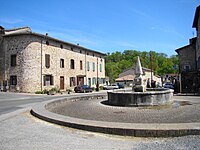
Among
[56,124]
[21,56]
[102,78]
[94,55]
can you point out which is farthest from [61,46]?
[56,124]

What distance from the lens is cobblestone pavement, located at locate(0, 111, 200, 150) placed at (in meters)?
4.85

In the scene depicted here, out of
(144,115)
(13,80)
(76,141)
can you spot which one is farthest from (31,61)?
(76,141)

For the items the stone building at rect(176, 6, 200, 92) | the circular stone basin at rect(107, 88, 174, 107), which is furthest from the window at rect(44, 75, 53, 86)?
the circular stone basin at rect(107, 88, 174, 107)

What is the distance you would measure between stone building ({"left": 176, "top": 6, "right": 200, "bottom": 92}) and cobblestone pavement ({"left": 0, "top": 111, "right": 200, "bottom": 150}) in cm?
1899

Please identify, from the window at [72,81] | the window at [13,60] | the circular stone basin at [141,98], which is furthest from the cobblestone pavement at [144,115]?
the window at [72,81]

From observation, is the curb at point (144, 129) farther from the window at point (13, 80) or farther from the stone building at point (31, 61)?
the window at point (13, 80)

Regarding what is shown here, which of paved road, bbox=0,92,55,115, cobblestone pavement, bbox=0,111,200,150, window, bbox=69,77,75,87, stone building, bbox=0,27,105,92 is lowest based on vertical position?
paved road, bbox=0,92,55,115

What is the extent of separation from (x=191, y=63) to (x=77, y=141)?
99.8ft

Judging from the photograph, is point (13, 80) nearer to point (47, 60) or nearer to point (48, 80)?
point (48, 80)

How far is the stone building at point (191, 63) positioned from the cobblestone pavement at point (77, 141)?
19.0 meters

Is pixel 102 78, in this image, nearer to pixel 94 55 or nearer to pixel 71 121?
pixel 94 55

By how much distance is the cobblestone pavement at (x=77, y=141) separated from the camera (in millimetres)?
4852

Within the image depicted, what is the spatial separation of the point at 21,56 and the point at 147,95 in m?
23.9

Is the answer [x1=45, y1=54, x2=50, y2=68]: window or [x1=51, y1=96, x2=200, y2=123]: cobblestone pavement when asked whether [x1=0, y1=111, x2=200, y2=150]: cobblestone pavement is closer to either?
[x1=51, y1=96, x2=200, y2=123]: cobblestone pavement
